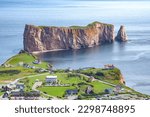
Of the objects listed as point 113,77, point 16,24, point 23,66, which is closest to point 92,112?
point 113,77

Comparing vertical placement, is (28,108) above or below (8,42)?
above

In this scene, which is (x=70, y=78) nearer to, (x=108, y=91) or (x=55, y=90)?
(x=55, y=90)

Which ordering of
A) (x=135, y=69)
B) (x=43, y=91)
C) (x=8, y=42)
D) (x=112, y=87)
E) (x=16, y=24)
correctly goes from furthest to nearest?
(x=16, y=24), (x=8, y=42), (x=135, y=69), (x=112, y=87), (x=43, y=91)

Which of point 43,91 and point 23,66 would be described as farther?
point 23,66

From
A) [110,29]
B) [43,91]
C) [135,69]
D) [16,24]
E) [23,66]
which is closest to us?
[43,91]

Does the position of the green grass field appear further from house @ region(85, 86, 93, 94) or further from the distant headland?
the distant headland

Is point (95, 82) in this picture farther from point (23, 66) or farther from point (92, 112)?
point (92, 112)

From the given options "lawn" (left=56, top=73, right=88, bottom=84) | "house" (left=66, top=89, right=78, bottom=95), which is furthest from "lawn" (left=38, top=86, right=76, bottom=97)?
"lawn" (left=56, top=73, right=88, bottom=84)
